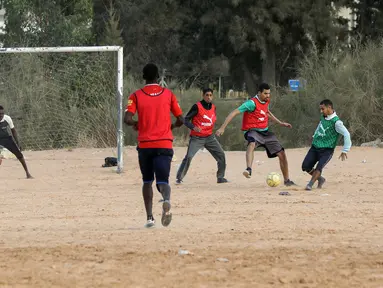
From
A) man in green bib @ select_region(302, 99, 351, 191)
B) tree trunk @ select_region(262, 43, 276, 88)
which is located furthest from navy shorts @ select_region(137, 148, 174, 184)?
tree trunk @ select_region(262, 43, 276, 88)

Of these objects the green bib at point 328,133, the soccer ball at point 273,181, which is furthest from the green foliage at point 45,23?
the green bib at point 328,133

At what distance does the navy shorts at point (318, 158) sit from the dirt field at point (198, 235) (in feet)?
1.40

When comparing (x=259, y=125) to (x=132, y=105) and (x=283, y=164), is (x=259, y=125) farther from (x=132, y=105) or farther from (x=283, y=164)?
(x=132, y=105)

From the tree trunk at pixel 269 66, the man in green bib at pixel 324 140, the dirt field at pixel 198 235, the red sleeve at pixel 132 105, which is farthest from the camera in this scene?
the tree trunk at pixel 269 66

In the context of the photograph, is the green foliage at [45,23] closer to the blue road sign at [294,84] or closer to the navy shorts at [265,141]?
the blue road sign at [294,84]

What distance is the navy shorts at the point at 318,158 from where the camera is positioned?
15.3 m

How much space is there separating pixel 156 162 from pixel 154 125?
0.40 meters

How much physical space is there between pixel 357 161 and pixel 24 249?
12.5 m

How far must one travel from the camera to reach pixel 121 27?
53656mm

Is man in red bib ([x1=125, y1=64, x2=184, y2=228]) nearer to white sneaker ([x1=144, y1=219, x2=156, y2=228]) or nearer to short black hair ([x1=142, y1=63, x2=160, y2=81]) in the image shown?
short black hair ([x1=142, y1=63, x2=160, y2=81])

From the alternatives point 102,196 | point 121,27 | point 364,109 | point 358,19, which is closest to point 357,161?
point 364,109

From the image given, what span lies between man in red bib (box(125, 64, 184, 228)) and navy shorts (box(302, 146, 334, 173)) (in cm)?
498

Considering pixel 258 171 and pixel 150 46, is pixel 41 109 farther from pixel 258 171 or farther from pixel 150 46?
pixel 150 46

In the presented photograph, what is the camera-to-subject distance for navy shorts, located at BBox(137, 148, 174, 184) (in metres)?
10.7
